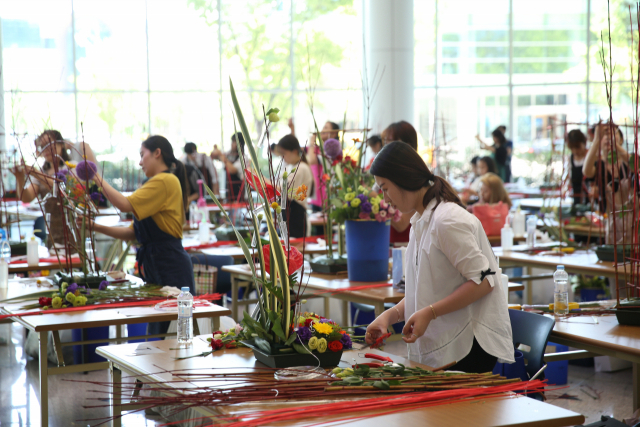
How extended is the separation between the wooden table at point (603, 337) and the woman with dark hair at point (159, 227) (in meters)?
2.01

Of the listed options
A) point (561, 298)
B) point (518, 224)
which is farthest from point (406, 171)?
point (518, 224)

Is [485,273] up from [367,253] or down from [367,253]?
up

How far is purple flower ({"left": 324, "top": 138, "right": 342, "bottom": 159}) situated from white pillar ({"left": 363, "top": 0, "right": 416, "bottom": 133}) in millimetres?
7315

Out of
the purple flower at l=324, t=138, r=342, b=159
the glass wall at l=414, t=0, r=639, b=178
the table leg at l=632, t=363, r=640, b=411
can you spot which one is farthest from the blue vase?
the glass wall at l=414, t=0, r=639, b=178

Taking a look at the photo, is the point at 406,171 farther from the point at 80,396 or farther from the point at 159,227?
the point at 80,396

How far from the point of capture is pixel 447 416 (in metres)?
1.75

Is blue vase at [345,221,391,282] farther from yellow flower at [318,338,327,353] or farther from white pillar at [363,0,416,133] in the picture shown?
white pillar at [363,0,416,133]

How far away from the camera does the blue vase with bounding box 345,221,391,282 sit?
3.79 meters

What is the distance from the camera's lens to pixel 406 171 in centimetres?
245

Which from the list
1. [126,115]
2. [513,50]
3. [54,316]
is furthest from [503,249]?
[513,50]

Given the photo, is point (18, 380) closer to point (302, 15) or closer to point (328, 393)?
point (328, 393)

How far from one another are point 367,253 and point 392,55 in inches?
314

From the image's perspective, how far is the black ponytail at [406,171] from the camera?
8.03ft

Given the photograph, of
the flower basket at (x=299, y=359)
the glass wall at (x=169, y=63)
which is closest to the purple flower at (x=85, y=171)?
the flower basket at (x=299, y=359)
